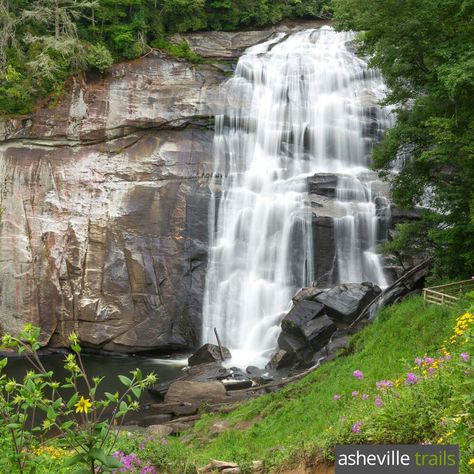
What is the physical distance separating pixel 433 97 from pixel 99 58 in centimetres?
1750

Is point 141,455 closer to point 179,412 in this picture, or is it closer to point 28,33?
point 179,412

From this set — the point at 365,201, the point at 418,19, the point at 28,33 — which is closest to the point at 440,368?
the point at 418,19

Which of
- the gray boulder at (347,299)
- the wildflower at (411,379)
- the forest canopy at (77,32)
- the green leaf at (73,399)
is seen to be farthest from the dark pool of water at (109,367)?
the green leaf at (73,399)

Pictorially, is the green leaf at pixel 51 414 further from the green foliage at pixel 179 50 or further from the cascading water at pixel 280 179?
the green foliage at pixel 179 50

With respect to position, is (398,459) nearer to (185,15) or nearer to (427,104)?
(427,104)

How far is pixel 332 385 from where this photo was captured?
41.2ft

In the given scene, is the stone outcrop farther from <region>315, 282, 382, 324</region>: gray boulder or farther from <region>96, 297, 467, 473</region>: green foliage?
<region>96, 297, 467, 473</region>: green foliage

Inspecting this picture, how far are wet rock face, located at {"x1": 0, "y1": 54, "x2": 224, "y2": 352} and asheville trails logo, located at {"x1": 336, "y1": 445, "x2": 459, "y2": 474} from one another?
1967cm

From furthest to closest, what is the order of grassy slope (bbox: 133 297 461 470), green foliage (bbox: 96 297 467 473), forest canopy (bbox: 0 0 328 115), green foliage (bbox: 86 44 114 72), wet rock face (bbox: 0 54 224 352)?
1. green foliage (bbox: 86 44 114 72)
2. forest canopy (bbox: 0 0 328 115)
3. wet rock face (bbox: 0 54 224 352)
4. grassy slope (bbox: 133 297 461 470)
5. green foliage (bbox: 96 297 467 473)

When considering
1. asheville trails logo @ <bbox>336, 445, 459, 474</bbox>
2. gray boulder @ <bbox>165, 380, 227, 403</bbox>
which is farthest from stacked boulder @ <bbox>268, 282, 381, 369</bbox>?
asheville trails logo @ <bbox>336, 445, 459, 474</bbox>

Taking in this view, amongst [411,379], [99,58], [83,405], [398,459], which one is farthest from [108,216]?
[398,459]

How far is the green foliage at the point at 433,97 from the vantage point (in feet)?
42.5

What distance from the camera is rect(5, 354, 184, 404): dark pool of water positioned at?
20.0 metres

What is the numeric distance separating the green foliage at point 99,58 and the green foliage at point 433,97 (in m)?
14.0
